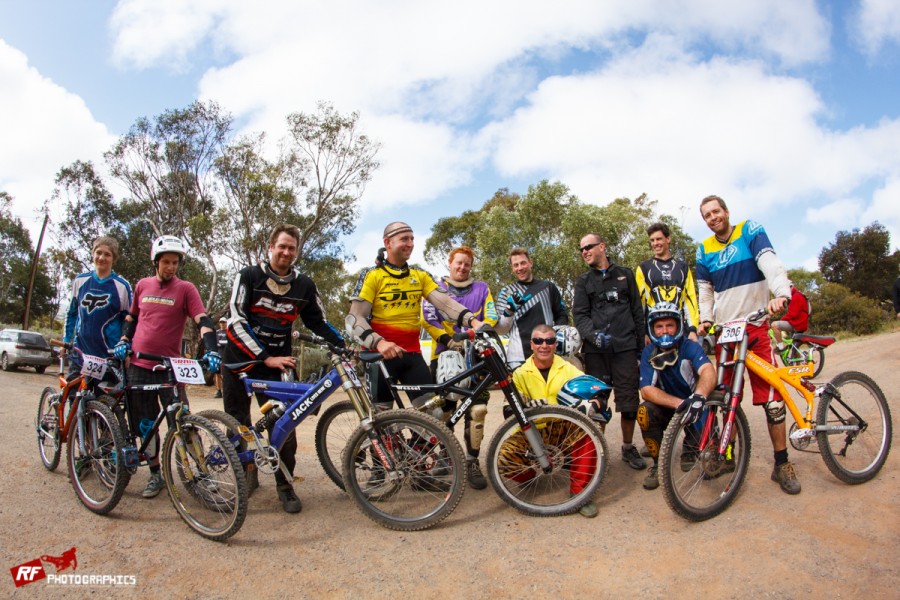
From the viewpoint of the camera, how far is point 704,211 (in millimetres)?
4230

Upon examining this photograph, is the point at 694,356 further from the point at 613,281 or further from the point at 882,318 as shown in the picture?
the point at 882,318

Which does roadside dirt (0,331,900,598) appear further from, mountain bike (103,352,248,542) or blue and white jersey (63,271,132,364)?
blue and white jersey (63,271,132,364)

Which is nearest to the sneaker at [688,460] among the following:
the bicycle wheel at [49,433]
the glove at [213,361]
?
the glove at [213,361]

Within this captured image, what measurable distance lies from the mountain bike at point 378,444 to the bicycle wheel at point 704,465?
1345 millimetres

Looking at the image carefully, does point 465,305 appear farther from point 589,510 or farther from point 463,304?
point 589,510

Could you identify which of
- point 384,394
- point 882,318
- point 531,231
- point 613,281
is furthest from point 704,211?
point 882,318

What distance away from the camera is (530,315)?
4875mm

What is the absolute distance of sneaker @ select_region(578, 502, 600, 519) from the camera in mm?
3496

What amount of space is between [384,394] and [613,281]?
2.30 meters

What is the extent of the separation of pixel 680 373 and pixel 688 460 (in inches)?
28.2

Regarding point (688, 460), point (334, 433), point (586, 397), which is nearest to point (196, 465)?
point (334, 433)

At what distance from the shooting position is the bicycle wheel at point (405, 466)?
3367mm

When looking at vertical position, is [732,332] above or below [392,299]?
below

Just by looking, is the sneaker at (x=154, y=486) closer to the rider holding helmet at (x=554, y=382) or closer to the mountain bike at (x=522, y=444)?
the mountain bike at (x=522, y=444)
